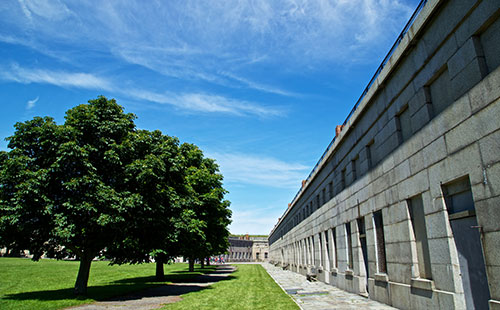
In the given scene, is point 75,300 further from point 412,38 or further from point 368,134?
point 412,38

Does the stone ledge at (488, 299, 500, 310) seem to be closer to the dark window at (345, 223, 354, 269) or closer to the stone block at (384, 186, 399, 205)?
the stone block at (384, 186, 399, 205)

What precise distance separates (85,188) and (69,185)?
0.91 meters

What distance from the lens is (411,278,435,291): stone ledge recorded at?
30.6 ft

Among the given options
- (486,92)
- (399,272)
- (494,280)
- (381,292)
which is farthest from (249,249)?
(486,92)

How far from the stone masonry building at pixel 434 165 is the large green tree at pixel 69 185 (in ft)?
36.7

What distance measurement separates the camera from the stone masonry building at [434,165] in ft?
23.3

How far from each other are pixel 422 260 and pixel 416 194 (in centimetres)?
216

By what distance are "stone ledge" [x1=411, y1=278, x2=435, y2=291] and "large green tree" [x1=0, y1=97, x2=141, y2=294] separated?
11.8 meters

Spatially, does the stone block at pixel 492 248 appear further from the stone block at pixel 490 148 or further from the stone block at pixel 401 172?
the stone block at pixel 401 172

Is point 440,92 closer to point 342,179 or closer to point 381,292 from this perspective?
point 381,292

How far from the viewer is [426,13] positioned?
916cm

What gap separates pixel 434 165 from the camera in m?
9.06

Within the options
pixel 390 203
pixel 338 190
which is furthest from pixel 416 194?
pixel 338 190

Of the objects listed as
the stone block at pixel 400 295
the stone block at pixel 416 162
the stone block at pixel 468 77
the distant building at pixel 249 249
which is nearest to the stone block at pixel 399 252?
the stone block at pixel 400 295
